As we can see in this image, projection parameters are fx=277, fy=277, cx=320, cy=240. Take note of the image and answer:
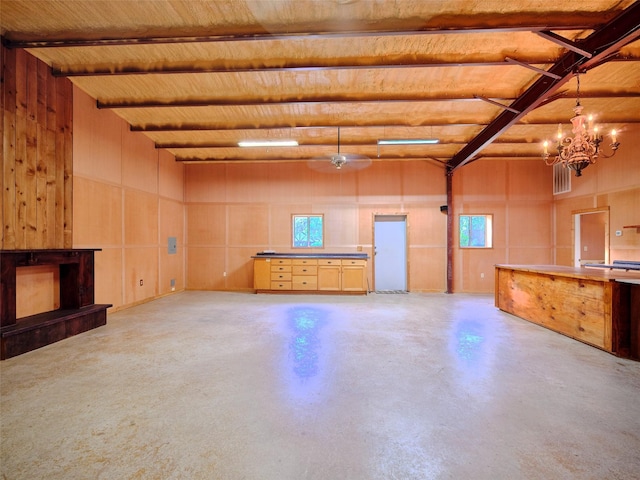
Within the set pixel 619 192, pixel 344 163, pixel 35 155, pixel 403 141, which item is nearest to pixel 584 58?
pixel 403 141

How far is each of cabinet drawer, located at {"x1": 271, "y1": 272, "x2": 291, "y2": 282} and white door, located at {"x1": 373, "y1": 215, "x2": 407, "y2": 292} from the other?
8.45 feet

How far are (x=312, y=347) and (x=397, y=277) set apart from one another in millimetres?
5103

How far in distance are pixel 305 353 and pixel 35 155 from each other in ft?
15.6

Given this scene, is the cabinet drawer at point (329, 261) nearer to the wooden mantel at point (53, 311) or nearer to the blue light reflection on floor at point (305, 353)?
the blue light reflection on floor at point (305, 353)

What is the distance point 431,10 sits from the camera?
3.08 m

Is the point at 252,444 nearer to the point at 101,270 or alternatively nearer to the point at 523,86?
the point at 101,270

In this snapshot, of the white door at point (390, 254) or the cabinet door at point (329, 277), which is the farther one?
the white door at point (390, 254)

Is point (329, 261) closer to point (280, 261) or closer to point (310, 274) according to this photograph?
point (310, 274)

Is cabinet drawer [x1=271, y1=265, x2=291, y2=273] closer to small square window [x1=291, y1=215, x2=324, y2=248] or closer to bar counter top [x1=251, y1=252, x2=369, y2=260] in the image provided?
bar counter top [x1=251, y1=252, x2=369, y2=260]

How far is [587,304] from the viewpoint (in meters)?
3.66

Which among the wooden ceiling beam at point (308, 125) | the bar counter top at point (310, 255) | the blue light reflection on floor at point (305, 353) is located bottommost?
the blue light reflection on floor at point (305, 353)

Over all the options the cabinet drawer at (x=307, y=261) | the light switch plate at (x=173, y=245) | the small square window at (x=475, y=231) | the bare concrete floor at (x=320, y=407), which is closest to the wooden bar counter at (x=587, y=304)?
the bare concrete floor at (x=320, y=407)

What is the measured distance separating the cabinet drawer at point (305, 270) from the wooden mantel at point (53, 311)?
4083 mm

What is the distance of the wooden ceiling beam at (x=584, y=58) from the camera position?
9.40 ft
